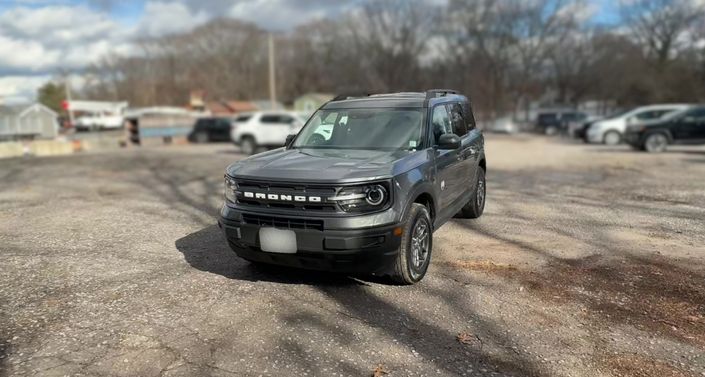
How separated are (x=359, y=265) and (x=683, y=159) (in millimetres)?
14658

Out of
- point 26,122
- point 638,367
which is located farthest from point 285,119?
point 26,122

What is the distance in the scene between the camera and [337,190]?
409 cm

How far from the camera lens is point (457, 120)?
6.41 m

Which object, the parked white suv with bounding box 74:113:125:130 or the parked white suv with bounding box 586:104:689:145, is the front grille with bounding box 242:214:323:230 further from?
the parked white suv with bounding box 74:113:125:130

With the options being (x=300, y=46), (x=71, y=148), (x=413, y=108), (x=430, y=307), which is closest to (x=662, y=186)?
(x=413, y=108)

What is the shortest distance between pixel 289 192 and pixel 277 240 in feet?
1.36

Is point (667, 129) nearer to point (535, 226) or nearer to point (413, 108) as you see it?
point (535, 226)

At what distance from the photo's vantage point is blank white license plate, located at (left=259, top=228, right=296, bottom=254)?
13.7 ft

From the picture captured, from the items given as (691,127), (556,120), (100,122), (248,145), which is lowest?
(100,122)

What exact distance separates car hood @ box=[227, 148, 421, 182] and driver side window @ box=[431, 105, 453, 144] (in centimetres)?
67

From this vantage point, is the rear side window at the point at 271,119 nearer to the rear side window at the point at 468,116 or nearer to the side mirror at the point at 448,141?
the rear side window at the point at 468,116

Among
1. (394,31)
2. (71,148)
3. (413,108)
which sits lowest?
(71,148)

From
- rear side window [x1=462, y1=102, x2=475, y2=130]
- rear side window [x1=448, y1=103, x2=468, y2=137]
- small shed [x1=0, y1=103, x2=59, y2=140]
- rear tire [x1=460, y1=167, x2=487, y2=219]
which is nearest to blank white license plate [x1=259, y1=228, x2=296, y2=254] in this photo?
rear side window [x1=448, y1=103, x2=468, y2=137]

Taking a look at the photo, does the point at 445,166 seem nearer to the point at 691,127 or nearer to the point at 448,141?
the point at 448,141
